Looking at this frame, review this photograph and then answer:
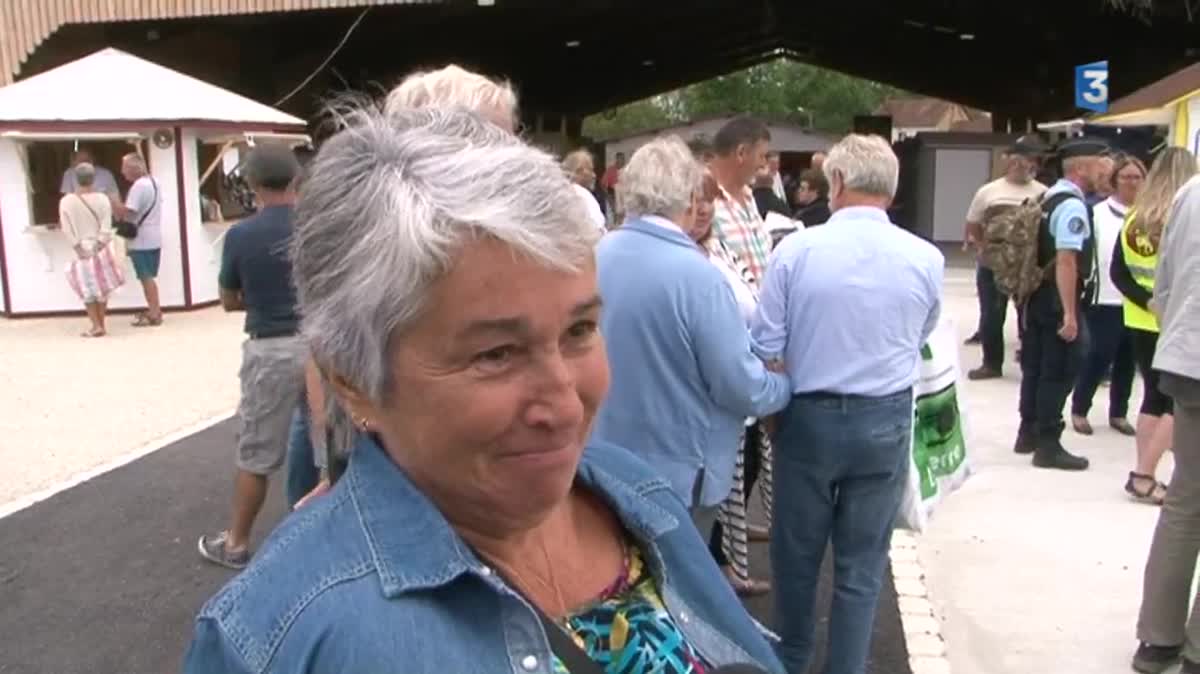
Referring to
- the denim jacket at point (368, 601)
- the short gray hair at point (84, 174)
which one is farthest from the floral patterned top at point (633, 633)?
the short gray hair at point (84, 174)

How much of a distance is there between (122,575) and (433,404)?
4.53 metres

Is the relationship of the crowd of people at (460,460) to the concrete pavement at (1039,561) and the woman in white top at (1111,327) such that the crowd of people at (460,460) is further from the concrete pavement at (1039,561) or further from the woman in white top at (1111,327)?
the woman in white top at (1111,327)

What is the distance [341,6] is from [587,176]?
1081 cm

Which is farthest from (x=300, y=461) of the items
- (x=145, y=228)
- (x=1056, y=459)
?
(x=145, y=228)

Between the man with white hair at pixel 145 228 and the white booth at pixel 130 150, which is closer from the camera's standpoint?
the man with white hair at pixel 145 228

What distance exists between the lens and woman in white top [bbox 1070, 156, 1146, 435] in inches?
273

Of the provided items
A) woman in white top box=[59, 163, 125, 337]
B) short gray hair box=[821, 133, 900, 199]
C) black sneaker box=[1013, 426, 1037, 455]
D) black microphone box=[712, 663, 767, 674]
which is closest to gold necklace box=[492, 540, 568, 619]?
black microphone box=[712, 663, 767, 674]

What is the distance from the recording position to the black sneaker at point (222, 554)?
5191mm

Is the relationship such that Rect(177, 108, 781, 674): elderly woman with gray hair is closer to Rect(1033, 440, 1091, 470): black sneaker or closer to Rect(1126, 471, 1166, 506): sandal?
Rect(1126, 471, 1166, 506): sandal

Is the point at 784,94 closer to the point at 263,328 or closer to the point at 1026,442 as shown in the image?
the point at 1026,442

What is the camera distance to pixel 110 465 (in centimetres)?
711

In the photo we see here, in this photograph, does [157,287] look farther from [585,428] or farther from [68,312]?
[585,428]

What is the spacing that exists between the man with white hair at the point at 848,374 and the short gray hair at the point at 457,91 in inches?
53.4

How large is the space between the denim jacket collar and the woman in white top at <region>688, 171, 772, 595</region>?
9.04 ft
